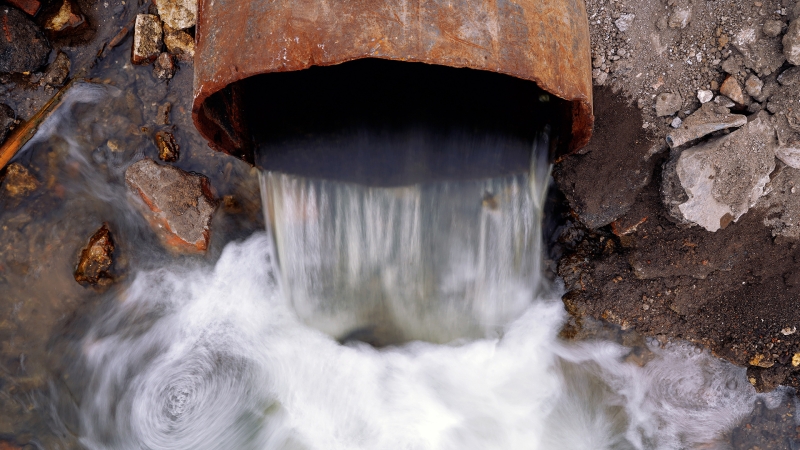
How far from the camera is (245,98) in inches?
97.2

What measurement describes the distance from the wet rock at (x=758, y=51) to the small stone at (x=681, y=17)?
0.21 meters

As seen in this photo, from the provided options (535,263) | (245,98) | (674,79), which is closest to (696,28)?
(674,79)

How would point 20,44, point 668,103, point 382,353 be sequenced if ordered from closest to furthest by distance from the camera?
point 668,103 → point 20,44 → point 382,353

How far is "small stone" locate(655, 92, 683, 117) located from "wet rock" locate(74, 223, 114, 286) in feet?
9.23

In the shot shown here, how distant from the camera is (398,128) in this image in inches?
102

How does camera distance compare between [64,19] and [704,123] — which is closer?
[704,123]

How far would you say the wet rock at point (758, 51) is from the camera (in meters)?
2.25

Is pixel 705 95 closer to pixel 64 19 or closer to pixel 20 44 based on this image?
pixel 64 19

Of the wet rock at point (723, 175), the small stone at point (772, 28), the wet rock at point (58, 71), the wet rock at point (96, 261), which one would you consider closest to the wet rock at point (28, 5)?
the wet rock at point (58, 71)

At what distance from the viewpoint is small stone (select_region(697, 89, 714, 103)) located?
235 centimetres

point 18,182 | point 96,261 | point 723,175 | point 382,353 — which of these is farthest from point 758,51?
point 18,182

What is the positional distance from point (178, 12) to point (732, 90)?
2.74 m

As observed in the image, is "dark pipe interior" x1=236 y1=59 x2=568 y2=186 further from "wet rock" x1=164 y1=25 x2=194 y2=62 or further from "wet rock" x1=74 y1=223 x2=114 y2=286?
"wet rock" x1=74 y1=223 x2=114 y2=286

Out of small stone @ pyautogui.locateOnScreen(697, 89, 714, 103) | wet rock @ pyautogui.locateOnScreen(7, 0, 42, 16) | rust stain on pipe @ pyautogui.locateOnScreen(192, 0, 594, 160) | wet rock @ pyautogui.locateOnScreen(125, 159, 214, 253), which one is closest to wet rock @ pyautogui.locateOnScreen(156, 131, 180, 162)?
wet rock @ pyautogui.locateOnScreen(125, 159, 214, 253)
